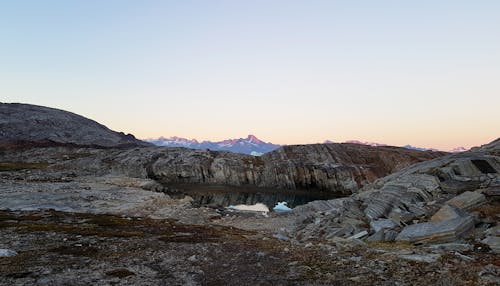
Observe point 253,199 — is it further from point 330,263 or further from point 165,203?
point 330,263

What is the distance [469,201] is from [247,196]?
63407 millimetres

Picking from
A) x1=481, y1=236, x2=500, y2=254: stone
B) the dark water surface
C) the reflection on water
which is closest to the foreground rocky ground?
x1=481, y1=236, x2=500, y2=254: stone

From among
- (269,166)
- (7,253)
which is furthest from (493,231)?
(269,166)

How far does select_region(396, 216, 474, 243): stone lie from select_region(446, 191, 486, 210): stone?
5.19m

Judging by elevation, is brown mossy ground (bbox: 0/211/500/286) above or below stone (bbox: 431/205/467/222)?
below

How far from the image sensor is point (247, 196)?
92188 millimetres

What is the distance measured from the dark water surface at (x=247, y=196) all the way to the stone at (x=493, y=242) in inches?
2105

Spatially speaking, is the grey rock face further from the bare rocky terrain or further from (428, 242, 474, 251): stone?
(428, 242, 474, 251): stone

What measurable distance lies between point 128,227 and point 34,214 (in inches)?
507

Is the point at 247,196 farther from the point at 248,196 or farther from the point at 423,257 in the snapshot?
the point at 423,257

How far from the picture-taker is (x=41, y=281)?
18328 millimetres

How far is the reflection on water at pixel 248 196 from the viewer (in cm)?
8031

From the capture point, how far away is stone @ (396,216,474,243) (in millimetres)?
24922

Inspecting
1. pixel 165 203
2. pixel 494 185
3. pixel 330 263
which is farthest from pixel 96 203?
pixel 494 185
